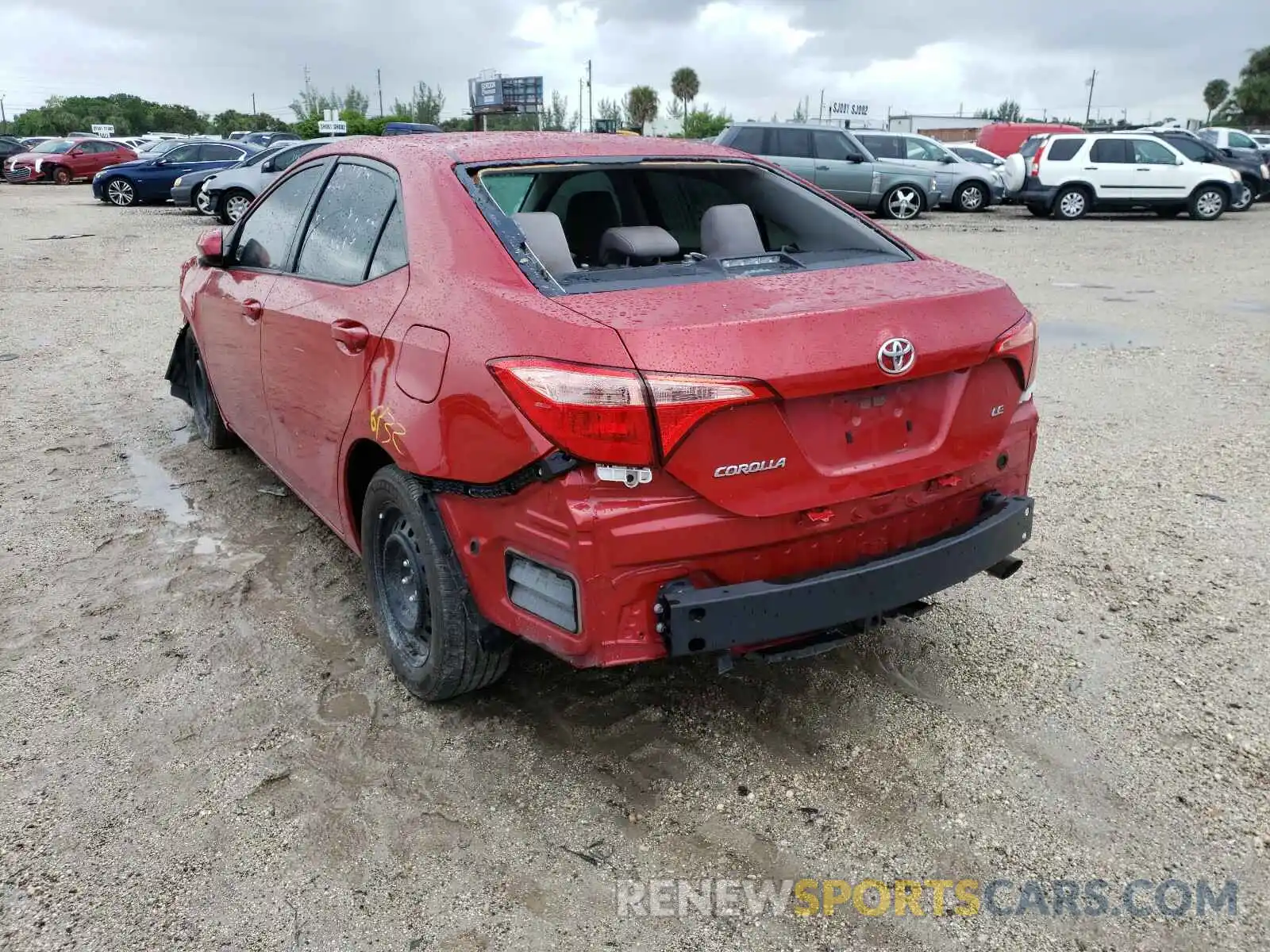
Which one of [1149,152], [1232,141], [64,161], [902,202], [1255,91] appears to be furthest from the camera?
[1255,91]

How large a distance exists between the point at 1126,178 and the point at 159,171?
20.1m

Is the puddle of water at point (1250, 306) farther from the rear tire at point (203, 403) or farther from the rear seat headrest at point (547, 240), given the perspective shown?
the rear tire at point (203, 403)

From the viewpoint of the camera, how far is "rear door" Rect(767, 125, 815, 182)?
60.5 ft

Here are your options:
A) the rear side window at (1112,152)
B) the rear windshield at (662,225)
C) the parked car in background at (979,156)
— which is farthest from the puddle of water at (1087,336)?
the parked car in background at (979,156)

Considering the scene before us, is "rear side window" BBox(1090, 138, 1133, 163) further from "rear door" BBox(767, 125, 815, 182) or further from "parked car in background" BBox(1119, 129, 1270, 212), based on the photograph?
"rear door" BBox(767, 125, 815, 182)

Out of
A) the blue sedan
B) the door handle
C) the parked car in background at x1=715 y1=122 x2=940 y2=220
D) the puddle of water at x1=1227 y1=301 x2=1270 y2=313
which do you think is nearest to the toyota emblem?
the door handle

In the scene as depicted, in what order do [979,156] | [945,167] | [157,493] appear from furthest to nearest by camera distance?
1. [979,156]
2. [945,167]
3. [157,493]

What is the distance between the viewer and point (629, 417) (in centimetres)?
227

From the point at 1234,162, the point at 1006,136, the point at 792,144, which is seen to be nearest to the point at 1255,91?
the point at 1006,136

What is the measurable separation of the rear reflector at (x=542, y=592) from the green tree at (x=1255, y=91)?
7509cm

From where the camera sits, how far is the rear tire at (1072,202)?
794 inches

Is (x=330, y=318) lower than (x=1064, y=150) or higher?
lower

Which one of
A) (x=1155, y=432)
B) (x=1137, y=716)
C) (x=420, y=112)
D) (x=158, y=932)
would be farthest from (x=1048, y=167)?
(x=420, y=112)

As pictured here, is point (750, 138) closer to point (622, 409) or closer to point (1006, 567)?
point (1006, 567)
